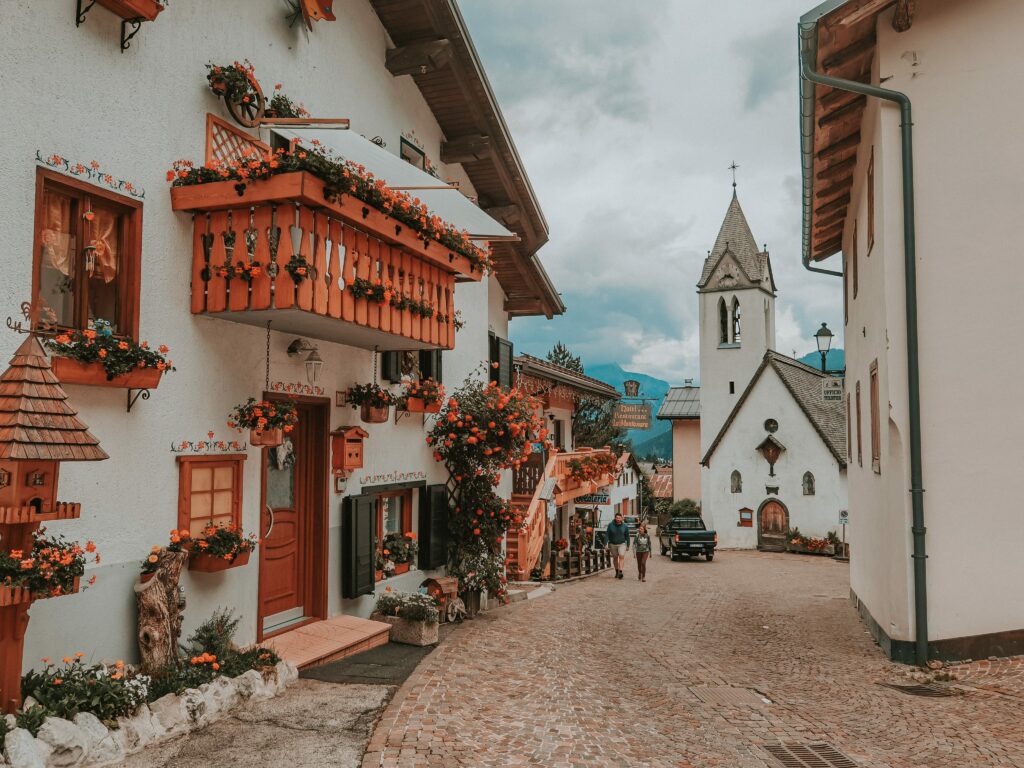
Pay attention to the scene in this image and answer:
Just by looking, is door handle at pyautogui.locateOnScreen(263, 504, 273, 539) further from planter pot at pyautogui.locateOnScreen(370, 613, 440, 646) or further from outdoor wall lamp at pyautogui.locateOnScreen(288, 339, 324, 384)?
planter pot at pyautogui.locateOnScreen(370, 613, 440, 646)

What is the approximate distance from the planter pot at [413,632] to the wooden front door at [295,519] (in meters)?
0.92

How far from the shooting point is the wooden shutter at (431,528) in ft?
38.6

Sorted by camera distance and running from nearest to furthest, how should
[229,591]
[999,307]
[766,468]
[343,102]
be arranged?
[229,591]
[999,307]
[343,102]
[766,468]

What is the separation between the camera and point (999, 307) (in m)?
8.75

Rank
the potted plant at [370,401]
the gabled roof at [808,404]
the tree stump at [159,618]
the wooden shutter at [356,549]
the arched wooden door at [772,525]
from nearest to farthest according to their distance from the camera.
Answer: the tree stump at [159,618]
the wooden shutter at [356,549]
the potted plant at [370,401]
the gabled roof at [808,404]
the arched wooden door at [772,525]

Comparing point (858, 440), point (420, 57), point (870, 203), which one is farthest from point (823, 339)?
point (420, 57)

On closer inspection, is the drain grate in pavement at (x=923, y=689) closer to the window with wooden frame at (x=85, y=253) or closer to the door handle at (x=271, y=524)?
the door handle at (x=271, y=524)

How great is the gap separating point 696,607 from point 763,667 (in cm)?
553

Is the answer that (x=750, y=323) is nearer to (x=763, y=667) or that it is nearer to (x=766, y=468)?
(x=766, y=468)

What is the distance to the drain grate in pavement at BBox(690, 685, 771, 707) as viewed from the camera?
7535mm

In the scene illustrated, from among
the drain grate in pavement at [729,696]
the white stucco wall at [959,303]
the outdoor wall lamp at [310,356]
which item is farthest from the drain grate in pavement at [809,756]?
the outdoor wall lamp at [310,356]

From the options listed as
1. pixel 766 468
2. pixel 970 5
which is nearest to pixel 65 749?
pixel 970 5

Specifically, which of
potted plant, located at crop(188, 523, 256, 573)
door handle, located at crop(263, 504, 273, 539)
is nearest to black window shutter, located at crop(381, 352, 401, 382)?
door handle, located at crop(263, 504, 273, 539)

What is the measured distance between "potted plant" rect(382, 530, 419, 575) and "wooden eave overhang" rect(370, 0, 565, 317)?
5767mm
